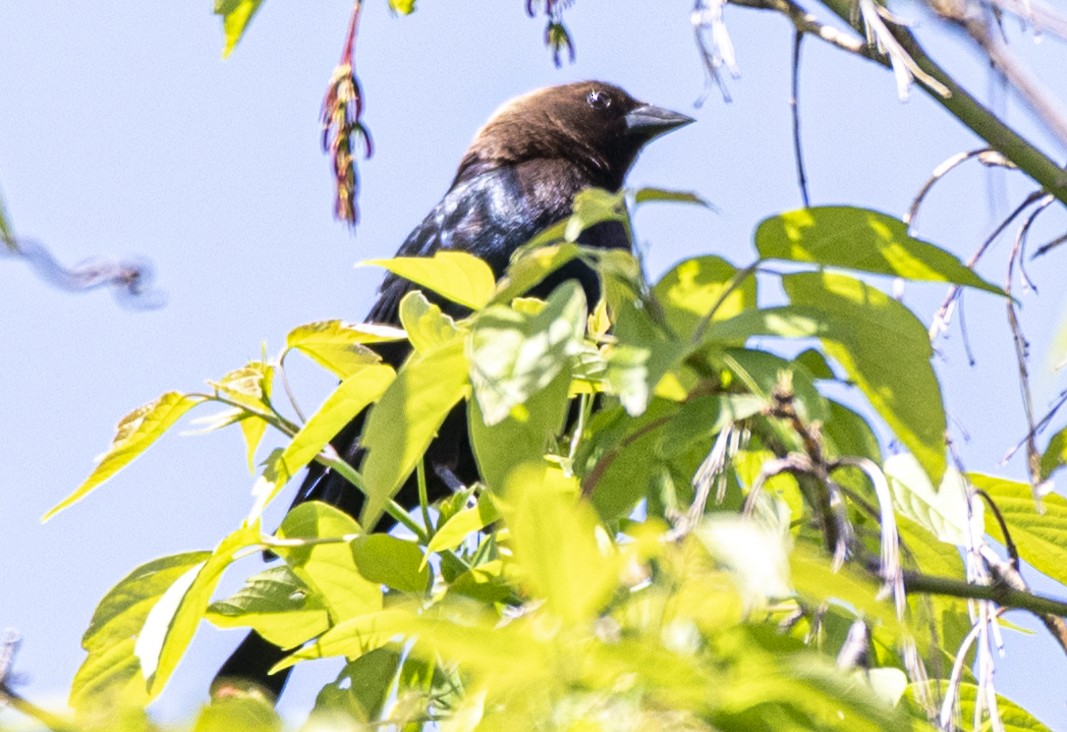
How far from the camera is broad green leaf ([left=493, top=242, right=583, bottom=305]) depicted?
3.65 feet

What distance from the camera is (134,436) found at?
140cm

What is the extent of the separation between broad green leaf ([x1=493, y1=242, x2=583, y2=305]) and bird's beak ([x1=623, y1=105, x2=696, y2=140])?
3.48 metres

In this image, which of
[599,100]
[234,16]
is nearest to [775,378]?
[234,16]

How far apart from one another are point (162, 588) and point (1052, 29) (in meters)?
1.01

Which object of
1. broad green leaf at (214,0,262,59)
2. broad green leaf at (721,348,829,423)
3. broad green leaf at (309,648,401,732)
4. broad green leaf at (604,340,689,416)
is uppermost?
broad green leaf at (214,0,262,59)

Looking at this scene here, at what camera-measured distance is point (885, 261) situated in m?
1.14

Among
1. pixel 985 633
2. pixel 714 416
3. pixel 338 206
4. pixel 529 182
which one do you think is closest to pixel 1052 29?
pixel 714 416

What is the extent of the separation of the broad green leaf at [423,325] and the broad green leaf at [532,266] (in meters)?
0.13

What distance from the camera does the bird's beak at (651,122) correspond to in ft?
14.9

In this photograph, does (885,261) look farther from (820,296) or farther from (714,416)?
(714,416)

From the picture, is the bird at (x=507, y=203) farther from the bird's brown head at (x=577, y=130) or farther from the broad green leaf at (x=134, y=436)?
the broad green leaf at (x=134, y=436)

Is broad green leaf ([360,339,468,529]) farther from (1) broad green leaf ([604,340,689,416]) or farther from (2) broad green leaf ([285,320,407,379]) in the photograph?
(2) broad green leaf ([285,320,407,379])

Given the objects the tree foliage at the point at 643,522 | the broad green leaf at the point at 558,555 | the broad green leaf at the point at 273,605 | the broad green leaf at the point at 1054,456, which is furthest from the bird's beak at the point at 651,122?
the broad green leaf at the point at 558,555

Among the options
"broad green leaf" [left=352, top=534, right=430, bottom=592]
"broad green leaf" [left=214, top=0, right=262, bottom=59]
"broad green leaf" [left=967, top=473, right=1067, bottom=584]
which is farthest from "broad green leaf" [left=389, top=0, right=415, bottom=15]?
"broad green leaf" [left=967, top=473, right=1067, bottom=584]
